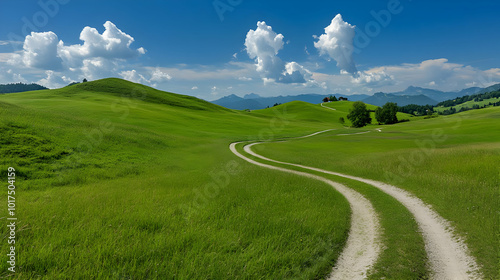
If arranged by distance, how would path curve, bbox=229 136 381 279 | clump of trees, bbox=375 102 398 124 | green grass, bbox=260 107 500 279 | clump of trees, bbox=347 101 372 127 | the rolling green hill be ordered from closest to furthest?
the rolling green hill
path curve, bbox=229 136 381 279
green grass, bbox=260 107 500 279
clump of trees, bbox=347 101 372 127
clump of trees, bbox=375 102 398 124

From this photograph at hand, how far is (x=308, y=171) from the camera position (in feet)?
84.2

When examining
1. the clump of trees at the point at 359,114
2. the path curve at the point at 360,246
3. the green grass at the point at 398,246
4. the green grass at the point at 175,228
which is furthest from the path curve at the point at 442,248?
the clump of trees at the point at 359,114

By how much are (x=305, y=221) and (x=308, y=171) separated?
15676mm

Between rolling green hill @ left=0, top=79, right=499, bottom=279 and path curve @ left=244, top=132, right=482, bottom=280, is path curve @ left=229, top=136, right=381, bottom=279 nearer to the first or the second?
rolling green hill @ left=0, top=79, right=499, bottom=279

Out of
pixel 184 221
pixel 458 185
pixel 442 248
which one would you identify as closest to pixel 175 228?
pixel 184 221

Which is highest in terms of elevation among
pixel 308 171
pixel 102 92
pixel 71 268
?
pixel 102 92

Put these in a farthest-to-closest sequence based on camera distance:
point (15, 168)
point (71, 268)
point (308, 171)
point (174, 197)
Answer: point (308, 171) < point (15, 168) < point (174, 197) < point (71, 268)

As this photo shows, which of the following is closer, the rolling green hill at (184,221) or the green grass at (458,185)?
the rolling green hill at (184,221)

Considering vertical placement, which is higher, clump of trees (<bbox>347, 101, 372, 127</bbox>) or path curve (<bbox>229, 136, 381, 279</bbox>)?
clump of trees (<bbox>347, 101, 372, 127</bbox>)

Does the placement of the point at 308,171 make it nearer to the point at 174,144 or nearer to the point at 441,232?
the point at 441,232

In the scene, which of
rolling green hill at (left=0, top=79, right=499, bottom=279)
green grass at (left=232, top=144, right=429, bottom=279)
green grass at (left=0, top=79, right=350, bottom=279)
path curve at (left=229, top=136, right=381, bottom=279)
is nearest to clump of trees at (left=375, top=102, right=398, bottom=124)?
rolling green hill at (left=0, top=79, right=499, bottom=279)

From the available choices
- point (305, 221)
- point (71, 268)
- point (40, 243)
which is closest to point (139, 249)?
point (71, 268)

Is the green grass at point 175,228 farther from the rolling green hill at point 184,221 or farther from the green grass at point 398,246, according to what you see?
the green grass at point 398,246

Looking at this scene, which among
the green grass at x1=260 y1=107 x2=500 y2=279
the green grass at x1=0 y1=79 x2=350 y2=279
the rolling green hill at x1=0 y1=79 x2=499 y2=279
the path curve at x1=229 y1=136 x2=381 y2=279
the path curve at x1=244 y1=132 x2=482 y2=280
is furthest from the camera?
the green grass at x1=260 y1=107 x2=500 y2=279
